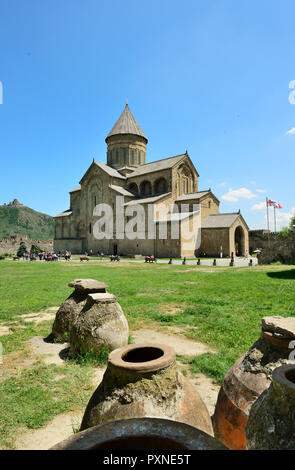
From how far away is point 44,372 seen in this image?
13.1ft

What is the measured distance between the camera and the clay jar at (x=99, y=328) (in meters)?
4.26

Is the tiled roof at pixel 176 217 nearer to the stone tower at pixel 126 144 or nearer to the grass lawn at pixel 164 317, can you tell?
the stone tower at pixel 126 144

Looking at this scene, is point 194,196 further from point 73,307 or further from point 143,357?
point 143,357

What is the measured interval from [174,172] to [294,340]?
35005 millimetres

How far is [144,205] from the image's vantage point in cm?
3331

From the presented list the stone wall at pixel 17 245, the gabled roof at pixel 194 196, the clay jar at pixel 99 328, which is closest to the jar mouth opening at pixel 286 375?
the clay jar at pixel 99 328

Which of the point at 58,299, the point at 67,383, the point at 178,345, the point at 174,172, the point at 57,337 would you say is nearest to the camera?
the point at 67,383

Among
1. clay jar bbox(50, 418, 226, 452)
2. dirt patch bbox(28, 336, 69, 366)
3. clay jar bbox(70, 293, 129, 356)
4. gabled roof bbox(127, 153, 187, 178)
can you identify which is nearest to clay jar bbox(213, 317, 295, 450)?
clay jar bbox(50, 418, 226, 452)

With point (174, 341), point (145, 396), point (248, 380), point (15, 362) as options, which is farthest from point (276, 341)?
point (15, 362)

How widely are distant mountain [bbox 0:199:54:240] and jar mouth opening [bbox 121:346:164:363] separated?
111 meters

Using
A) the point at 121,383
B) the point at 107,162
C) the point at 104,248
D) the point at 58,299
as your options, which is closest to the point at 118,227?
the point at 104,248

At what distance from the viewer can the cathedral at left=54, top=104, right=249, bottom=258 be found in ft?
103

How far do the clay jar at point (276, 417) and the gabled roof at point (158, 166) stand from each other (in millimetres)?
35472

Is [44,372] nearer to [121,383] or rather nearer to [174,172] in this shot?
[121,383]
